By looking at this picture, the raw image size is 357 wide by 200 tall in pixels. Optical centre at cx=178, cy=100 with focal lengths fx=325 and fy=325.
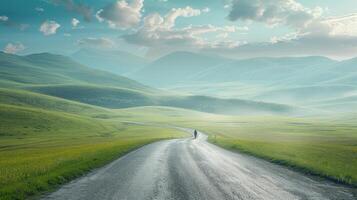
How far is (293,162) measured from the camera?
1082 inches

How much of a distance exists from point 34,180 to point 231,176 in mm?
11275

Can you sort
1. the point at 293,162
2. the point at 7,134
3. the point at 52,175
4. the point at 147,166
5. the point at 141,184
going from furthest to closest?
the point at 7,134
the point at 293,162
the point at 147,166
the point at 52,175
the point at 141,184

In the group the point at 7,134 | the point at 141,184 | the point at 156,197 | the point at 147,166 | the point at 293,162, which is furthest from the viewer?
the point at 7,134

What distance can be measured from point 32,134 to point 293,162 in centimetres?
9409

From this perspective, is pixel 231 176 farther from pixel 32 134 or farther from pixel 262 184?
pixel 32 134

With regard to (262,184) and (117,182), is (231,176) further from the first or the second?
(117,182)

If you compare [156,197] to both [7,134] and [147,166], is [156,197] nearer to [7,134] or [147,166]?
[147,166]

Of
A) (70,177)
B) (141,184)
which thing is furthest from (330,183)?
(70,177)

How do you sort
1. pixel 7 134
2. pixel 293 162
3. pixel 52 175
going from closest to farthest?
pixel 52 175, pixel 293 162, pixel 7 134

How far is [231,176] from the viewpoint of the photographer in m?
19.9

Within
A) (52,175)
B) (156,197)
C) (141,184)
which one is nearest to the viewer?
(156,197)

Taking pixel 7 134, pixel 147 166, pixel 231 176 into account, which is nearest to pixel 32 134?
pixel 7 134

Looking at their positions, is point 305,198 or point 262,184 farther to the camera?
point 262,184

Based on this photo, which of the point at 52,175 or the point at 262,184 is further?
the point at 52,175
